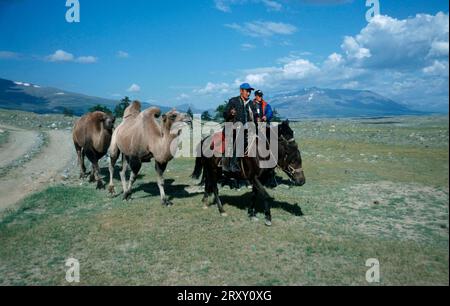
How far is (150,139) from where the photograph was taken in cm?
A: 1169

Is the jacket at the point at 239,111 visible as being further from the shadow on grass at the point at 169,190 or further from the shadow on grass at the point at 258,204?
the shadow on grass at the point at 169,190

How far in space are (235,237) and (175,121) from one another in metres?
4.82

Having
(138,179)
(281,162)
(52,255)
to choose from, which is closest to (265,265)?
(281,162)

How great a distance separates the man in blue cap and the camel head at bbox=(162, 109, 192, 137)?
75.4 inches

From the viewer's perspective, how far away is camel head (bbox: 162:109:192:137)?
36.8ft

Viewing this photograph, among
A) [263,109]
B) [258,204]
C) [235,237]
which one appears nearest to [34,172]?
[258,204]

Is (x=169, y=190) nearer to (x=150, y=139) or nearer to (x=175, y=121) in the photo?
(x=150, y=139)

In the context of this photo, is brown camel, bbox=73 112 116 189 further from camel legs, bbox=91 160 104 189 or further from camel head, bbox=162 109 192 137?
camel head, bbox=162 109 192 137

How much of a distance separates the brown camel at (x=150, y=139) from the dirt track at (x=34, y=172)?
4.85 metres

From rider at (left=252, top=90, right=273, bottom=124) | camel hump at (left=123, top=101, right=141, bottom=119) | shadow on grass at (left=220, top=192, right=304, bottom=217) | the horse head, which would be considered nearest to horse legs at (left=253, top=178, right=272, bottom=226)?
the horse head

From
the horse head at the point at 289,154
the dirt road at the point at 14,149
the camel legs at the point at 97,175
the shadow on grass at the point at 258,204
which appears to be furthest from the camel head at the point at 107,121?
the dirt road at the point at 14,149

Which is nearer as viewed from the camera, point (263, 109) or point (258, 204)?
point (258, 204)

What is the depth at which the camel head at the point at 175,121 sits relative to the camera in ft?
36.8
